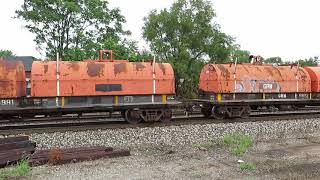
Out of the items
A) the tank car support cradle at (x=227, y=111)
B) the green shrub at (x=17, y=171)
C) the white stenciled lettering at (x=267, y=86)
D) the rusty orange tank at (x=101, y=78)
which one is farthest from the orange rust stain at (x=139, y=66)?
the green shrub at (x=17, y=171)

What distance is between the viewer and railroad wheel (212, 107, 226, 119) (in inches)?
661

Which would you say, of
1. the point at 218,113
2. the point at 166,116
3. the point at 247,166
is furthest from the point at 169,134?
the point at 218,113

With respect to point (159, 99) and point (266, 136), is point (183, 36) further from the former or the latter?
point (266, 136)

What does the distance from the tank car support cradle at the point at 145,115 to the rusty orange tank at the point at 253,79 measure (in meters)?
3.20

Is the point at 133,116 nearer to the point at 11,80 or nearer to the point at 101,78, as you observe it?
the point at 101,78

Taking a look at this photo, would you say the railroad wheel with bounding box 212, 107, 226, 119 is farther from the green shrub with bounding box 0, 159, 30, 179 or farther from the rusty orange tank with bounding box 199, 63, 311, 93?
the green shrub with bounding box 0, 159, 30, 179

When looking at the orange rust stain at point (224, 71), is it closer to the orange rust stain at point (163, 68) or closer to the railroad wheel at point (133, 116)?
the orange rust stain at point (163, 68)

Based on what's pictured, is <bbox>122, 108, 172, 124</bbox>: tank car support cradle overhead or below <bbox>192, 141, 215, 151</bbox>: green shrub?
overhead

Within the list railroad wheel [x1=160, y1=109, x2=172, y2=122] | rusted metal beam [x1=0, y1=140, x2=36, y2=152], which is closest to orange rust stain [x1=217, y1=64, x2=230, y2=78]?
railroad wheel [x1=160, y1=109, x2=172, y2=122]

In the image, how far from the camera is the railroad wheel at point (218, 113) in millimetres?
16797

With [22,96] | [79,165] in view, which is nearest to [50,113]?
[22,96]

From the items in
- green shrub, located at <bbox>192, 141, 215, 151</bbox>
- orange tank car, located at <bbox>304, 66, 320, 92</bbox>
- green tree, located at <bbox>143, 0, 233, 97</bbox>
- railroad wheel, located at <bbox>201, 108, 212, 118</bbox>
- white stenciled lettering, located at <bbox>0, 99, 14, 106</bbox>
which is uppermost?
green tree, located at <bbox>143, 0, 233, 97</bbox>

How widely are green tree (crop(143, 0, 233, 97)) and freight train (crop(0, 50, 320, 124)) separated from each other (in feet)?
42.7

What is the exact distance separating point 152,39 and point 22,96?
769 inches
